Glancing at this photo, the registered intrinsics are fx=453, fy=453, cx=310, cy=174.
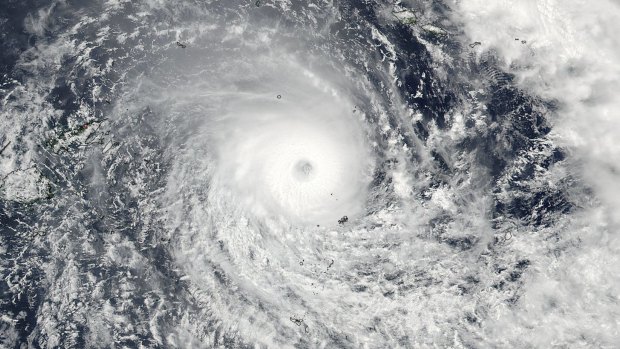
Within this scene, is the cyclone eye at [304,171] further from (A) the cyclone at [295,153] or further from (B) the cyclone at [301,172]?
(B) the cyclone at [301,172]

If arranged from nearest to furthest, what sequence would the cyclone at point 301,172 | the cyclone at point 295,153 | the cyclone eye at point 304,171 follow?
the cyclone at point 301,172, the cyclone at point 295,153, the cyclone eye at point 304,171

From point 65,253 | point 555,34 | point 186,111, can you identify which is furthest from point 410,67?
point 65,253

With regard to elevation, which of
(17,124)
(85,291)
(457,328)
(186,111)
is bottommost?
(85,291)

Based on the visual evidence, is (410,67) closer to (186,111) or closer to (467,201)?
(467,201)

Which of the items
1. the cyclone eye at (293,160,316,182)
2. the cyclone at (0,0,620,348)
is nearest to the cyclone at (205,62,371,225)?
the cyclone eye at (293,160,316,182)

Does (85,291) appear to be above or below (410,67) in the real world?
below

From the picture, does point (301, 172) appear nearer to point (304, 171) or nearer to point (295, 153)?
point (304, 171)

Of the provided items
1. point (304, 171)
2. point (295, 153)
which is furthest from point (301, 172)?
point (295, 153)

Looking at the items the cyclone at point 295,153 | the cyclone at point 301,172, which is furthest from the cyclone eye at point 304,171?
the cyclone at point 301,172
